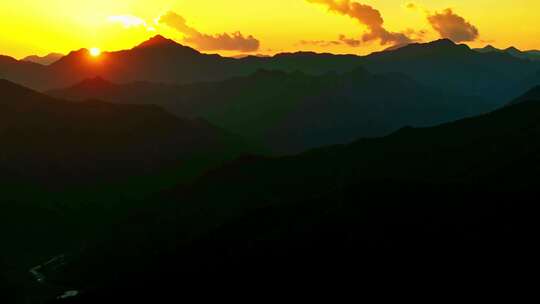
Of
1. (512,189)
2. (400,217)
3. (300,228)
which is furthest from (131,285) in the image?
(512,189)

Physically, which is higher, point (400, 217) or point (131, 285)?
point (400, 217)

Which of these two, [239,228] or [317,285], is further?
[239,228]

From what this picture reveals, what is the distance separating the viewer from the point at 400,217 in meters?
128

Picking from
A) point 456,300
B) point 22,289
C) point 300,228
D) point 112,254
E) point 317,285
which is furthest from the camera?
point 112,254

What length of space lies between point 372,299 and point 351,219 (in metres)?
24.0

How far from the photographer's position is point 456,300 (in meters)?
104

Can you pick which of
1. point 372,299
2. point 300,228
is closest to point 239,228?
point 300,228

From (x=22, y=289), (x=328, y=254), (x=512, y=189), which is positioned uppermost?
(x=512, y=189)

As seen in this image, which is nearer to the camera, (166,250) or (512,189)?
(512,189)

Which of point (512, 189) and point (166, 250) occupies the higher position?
point (512, 189)

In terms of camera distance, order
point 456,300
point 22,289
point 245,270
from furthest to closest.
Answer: point 22,289 → point 245,270 → point 456,300

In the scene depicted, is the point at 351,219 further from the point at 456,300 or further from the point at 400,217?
the point at 456,300

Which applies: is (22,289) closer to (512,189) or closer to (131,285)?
(131,285)

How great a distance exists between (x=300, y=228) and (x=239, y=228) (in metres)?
21.2
